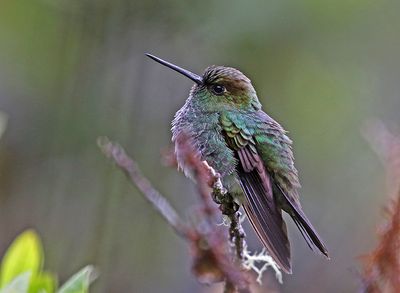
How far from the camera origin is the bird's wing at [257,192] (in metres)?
2.76

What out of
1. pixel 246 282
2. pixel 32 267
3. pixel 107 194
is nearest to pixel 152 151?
pixel 107 194

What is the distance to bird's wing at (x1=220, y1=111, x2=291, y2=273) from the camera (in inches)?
109

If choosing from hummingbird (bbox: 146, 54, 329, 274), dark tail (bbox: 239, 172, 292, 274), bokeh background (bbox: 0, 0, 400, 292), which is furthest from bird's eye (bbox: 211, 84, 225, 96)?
bokeh background (bbox: 0, 0, 400, 292)

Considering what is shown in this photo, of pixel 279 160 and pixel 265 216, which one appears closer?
pixel 265 216

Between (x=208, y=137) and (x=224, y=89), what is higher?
(x=224, y=89)

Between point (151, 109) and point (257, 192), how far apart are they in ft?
13.7

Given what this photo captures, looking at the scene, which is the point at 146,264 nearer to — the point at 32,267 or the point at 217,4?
the point at 217,4

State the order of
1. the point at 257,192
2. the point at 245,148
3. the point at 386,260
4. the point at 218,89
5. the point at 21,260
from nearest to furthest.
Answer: the point at 386,260 < the point at 21,260 < the point at 257,192 < the point at 245,148 < the point at 218,89

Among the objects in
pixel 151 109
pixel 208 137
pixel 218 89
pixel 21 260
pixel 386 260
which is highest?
pixel 386 260

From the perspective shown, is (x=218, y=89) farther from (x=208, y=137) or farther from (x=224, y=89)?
(x=208, y=137)

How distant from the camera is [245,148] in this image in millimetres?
3229

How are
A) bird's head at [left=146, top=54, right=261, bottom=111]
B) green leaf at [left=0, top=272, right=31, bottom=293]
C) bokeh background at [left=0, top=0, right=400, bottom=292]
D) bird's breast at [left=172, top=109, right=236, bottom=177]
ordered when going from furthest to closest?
1. bokeh background at [left=0, top=0, right=400, bottom=292]
2. bird's head at [left=146, top=54, right=261, bottom=111]
3. bird's breast at [left=172, top=109, right=236, bottom=177]
4. green leaf at [left=0, top=272, right=31, bottom=293]

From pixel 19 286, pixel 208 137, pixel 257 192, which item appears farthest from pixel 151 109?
pixel 19 286

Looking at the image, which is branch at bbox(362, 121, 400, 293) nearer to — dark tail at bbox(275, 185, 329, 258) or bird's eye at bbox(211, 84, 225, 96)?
dark tail at bbox(275, 185, 329, 258)
